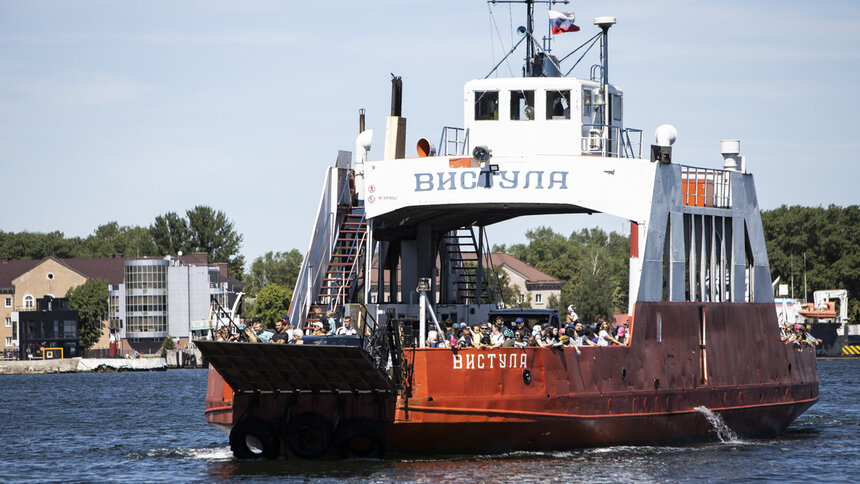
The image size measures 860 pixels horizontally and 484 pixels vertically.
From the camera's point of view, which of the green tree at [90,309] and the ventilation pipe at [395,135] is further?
the green tree at [90,309]

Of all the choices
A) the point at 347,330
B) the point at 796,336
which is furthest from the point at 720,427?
the point at 347,330

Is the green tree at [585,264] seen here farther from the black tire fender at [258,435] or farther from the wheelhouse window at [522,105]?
the black tire fender at [258,435]

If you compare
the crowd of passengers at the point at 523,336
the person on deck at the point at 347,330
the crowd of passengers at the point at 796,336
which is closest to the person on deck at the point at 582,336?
the crowd of passengers at the point at 523,336

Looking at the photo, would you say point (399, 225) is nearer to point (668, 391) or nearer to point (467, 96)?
point (467, 96)

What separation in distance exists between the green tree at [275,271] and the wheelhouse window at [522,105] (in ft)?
292

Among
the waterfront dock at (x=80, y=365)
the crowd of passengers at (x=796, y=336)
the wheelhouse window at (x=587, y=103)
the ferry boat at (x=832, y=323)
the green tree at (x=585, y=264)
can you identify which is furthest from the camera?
the waterfront dock at (x=80, y=365)

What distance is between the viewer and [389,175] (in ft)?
86.9

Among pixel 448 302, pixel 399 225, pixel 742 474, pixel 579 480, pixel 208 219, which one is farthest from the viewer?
pixel 208 219

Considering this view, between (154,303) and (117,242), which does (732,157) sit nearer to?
(154,303)

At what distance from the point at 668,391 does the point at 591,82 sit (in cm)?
706

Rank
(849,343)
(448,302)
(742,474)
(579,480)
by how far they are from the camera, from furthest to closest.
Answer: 1. (849,343)
2. (448,302)
3. (742,474)
4. (579,480)

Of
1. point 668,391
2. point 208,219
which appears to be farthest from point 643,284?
point 208,219

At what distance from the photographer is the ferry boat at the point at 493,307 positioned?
2262 centimetres

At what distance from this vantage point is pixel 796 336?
3269 centimetres
